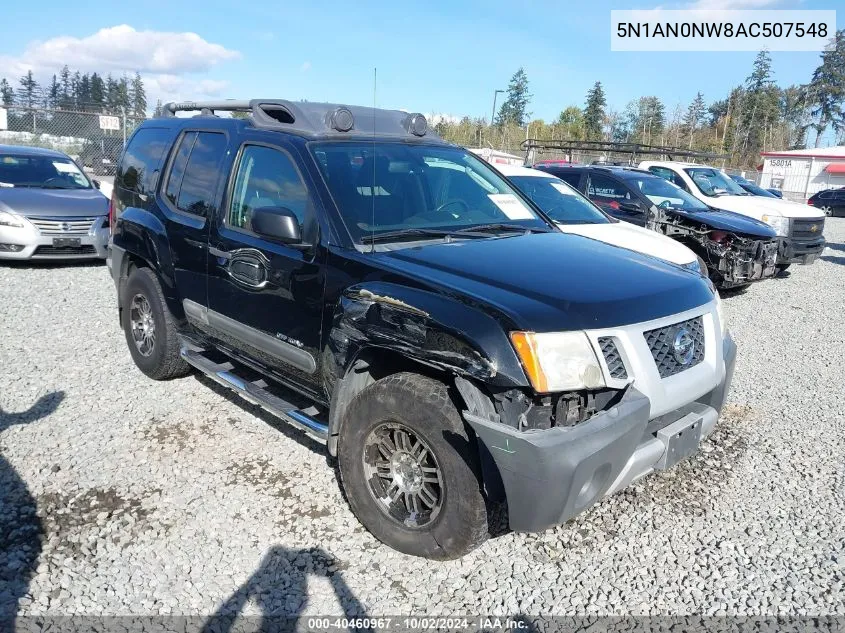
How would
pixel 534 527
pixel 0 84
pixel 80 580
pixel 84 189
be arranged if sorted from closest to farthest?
pixel 534 527 < pixel 80 580 < pixel 84 189 < pixel 0 84

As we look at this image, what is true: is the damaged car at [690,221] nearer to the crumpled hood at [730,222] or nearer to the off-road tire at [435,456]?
the crumpled hood at [730,222]

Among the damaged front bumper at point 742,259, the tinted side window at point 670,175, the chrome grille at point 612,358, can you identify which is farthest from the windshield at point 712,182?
the chrome grille at point 612,358

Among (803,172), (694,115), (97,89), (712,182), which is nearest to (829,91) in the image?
(694,115)

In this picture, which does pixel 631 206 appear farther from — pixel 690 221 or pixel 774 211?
pixel 774 211

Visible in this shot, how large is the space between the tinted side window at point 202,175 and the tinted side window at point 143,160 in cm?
45

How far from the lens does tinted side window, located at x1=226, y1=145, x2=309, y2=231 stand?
3557 millimetres

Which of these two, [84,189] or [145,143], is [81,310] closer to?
[145,143]

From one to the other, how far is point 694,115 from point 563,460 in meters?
80.0

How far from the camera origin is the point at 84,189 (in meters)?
10.0

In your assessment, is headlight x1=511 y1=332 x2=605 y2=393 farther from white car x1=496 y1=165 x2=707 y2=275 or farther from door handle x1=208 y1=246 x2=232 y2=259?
white car x1=496 y1=165 x2=707 y2=275

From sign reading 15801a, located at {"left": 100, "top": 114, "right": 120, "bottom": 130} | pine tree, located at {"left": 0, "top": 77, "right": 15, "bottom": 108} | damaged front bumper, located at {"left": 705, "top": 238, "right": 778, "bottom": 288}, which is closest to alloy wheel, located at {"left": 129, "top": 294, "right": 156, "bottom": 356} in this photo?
damaged front bumper, located at {"left": 705, "top": 238, "right": 778, "bottom": 288}

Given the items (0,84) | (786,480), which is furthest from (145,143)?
(0,84)

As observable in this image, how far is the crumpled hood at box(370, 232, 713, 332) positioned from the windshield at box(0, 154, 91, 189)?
8754 millimetres

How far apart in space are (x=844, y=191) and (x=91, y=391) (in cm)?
3139
